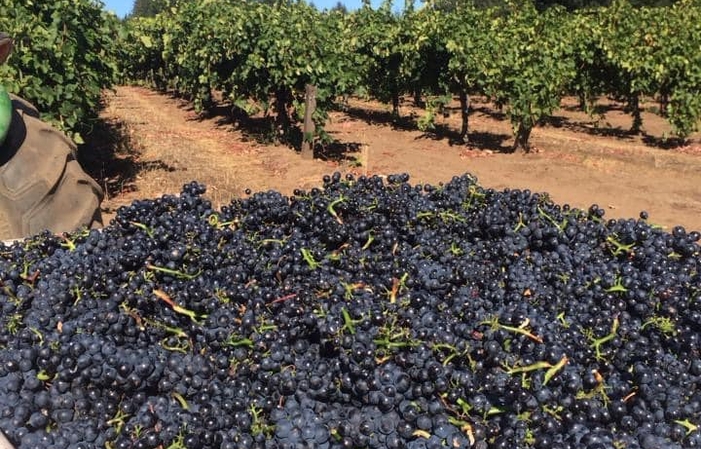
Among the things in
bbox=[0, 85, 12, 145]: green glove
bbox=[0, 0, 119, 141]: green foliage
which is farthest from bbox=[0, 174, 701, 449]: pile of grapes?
bbox=[0, 0, 119, 141]: green foliage

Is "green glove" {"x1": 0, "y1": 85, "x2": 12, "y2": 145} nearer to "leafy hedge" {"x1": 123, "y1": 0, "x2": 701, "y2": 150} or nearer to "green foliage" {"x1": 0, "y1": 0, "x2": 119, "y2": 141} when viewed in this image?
"green foliage" {"x1": 0, "y1": 0, "x2": 119, "y2": 141}

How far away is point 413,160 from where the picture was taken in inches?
392

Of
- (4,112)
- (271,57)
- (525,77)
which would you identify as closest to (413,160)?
(525,77)

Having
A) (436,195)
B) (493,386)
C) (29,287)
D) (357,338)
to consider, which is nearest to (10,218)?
(29,287)

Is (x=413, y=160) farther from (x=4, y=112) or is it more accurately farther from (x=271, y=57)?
(x=4, y=112)

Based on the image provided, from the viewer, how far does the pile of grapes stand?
137cm

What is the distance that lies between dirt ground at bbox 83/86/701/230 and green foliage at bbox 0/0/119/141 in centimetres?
115

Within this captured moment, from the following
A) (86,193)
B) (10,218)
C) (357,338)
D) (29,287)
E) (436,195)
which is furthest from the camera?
(86,193)

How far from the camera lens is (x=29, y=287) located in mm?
1863

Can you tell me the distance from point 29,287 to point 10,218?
2066 millimetres

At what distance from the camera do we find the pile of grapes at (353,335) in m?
1.37

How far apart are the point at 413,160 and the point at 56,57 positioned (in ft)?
18.9

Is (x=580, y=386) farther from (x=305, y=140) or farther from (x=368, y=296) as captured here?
(x=305, y=140)

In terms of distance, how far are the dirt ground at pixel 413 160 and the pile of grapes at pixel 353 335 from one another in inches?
190
